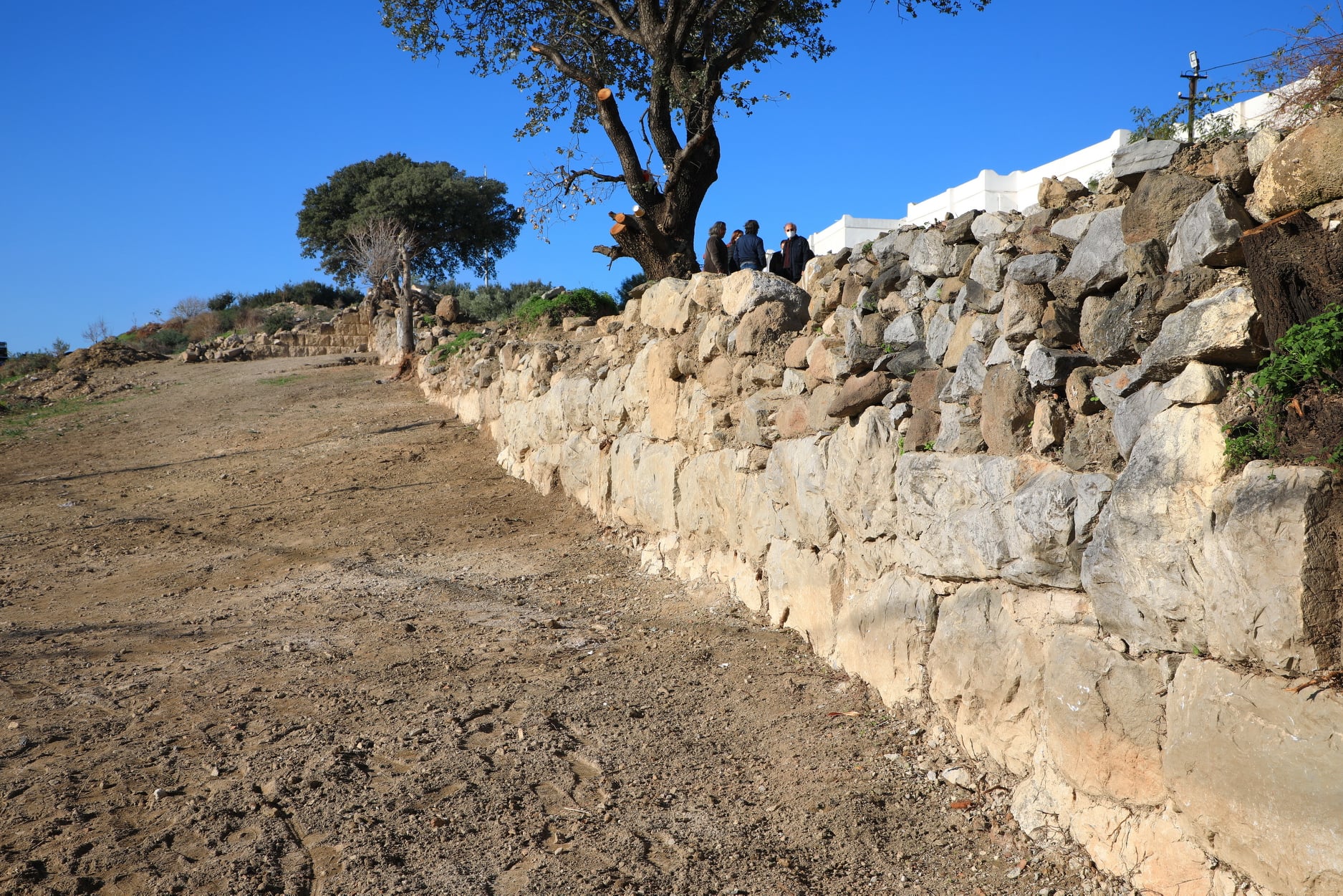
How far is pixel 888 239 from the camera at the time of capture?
526 centimetres

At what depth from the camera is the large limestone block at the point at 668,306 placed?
7.56 metres

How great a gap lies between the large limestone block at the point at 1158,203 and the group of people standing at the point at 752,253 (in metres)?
6.25

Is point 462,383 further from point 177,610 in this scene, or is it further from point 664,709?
point 664,709

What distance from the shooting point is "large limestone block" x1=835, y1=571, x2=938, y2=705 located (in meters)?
4.29

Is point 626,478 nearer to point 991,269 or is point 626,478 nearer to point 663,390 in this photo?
point 663,390

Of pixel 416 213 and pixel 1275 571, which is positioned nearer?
pixel 1275 571

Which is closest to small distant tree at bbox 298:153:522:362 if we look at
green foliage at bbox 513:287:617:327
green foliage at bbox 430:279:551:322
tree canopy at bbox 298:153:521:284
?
tree canopy at bbox 298:153:521:284

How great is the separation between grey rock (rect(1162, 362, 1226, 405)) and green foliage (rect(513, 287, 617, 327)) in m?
10.4

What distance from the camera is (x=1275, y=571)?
2473 mm

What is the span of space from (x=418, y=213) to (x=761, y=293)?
28797 millimetres

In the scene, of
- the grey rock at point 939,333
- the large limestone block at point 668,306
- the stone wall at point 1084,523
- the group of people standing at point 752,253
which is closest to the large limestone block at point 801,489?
the stone wall at point 1084,523

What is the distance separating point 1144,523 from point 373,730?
3.57m

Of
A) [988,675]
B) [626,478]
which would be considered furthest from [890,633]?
[626,478]

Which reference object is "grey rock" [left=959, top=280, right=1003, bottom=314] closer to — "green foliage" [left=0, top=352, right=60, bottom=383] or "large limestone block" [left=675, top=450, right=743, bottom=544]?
"large limestone block" [left=675, top=450, right=743, bottom=544]
